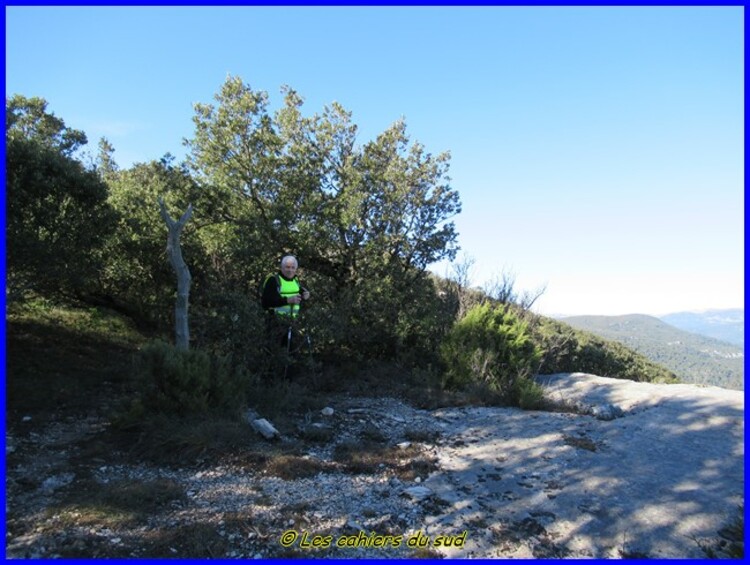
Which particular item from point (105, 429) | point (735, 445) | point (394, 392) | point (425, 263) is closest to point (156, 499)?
point (105, 429)

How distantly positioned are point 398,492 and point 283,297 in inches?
157

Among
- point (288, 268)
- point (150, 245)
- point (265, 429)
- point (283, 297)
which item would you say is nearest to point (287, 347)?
point (283, 297)

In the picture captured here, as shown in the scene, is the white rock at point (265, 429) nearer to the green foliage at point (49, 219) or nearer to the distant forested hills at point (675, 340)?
the green foliage at point (49, 219)

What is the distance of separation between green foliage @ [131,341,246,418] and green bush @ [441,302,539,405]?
3.86m

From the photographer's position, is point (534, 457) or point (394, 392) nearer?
point (534, 457)

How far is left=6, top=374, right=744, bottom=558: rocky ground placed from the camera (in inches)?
129

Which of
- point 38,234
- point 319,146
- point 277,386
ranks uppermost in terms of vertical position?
point 319,146

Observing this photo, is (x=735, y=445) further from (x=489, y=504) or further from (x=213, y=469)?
(x=213, y=469)

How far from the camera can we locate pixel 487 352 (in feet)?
26.9

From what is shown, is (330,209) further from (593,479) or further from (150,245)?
(593,479)

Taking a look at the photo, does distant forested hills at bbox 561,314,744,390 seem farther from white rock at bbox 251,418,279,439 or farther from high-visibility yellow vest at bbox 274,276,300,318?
white rock at bbox 251,418,279,439

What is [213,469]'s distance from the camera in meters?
4.46

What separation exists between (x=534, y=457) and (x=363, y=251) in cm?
632

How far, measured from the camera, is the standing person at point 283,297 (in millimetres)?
7254
